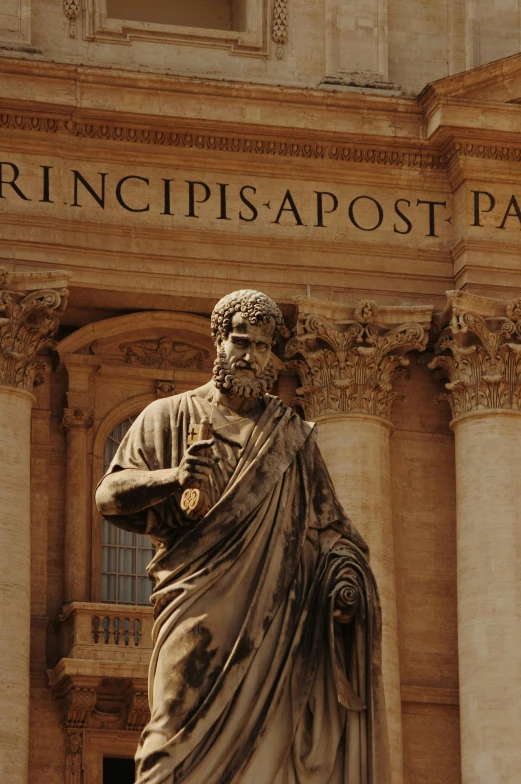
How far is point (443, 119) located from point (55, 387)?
522 centimetres

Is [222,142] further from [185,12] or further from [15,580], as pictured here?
[15,580]

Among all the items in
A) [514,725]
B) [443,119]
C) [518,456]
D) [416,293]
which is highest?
[443,119]

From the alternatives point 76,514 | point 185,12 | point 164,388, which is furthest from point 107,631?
point 185,12

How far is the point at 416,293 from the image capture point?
29312 millimetres

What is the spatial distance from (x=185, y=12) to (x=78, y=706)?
8.19 meters

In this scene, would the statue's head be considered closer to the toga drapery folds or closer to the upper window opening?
the toga drapery folds

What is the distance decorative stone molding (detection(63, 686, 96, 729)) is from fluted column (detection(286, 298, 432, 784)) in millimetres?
3299

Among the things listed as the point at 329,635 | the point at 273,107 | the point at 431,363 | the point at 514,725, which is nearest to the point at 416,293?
the point at 431,363

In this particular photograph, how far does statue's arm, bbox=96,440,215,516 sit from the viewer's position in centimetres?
935

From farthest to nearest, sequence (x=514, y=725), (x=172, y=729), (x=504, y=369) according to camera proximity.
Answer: (x=504, y=369)
(x=514, y=725)
(x=172, y=729)

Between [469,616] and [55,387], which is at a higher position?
[55,387]

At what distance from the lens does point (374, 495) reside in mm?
28031

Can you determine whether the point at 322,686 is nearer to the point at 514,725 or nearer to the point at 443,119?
the point at 514,725

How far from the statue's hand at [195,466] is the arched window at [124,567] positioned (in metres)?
18.8
